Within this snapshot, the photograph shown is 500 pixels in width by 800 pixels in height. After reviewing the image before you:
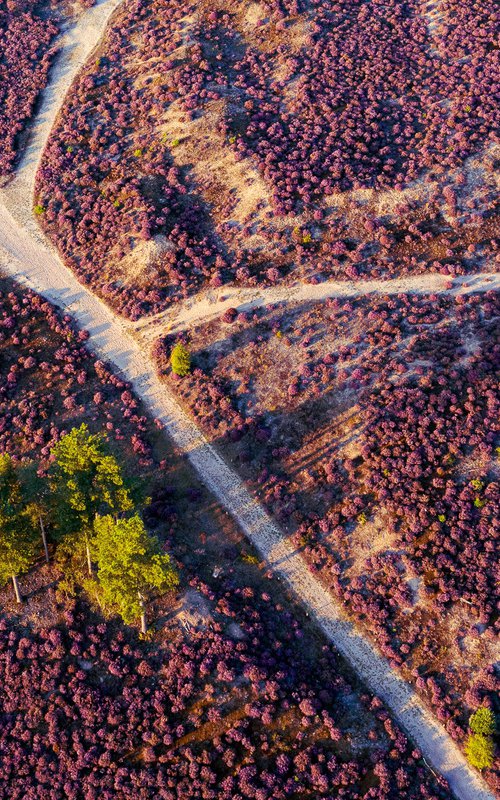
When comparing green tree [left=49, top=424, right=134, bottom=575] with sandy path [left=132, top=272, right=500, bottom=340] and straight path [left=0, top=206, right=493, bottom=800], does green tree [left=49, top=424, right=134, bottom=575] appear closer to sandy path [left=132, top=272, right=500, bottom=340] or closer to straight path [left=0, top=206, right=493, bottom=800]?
straight path [left=0, top=206, right=493, bottom=800]

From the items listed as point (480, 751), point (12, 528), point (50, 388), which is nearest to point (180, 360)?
point (50, 388)

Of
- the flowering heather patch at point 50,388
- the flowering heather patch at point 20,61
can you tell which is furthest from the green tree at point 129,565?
the flowering heather patch at point 20,61

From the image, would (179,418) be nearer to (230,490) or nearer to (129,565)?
(230,490)

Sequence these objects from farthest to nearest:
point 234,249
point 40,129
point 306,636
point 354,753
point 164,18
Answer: point 164,18, point 40,129, point 234,249, point 306,636, point 354,753

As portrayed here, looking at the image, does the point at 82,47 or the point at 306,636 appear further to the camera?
the point at 82,47

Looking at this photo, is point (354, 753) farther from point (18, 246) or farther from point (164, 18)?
point (164, 18)

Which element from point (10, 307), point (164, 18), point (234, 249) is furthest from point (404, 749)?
point (164, 18)
